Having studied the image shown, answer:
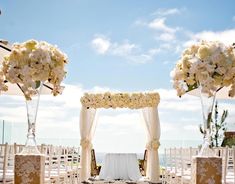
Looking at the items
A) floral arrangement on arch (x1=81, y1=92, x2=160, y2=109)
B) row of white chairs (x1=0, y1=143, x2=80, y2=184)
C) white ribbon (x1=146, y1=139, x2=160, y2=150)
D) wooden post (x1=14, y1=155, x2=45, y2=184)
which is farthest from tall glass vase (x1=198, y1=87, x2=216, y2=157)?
floral arrangement on arch (x1=81, y1=92, x2=160, y2=109)

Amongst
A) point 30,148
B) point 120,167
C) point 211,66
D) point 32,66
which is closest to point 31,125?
point 30,148

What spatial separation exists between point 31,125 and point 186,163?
3.70 metres

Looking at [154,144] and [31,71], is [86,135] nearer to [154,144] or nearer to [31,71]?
[154,144]

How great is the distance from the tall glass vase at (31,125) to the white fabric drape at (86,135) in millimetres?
8133

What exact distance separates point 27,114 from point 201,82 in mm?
1461

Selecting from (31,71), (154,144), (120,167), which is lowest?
(120,167)

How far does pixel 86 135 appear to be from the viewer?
1197 cm

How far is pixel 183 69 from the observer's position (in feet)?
12.8

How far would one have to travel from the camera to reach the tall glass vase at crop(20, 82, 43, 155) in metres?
3.71

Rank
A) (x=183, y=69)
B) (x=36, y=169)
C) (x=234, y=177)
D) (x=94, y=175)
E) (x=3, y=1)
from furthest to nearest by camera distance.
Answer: (x=94, y=175) → (x=3, y=1) → (x=234, y=177) → (x=183, y=69) → (x=36, y=169)

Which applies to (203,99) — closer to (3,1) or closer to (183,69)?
(183,69)

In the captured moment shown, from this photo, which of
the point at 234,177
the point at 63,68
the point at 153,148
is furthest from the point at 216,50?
the point at 153,148

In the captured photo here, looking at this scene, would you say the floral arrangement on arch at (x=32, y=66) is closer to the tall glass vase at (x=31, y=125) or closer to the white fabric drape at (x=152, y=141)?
the tall glass vase at (x=31, y=125)

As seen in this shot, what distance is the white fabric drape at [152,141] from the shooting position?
11867 mm
